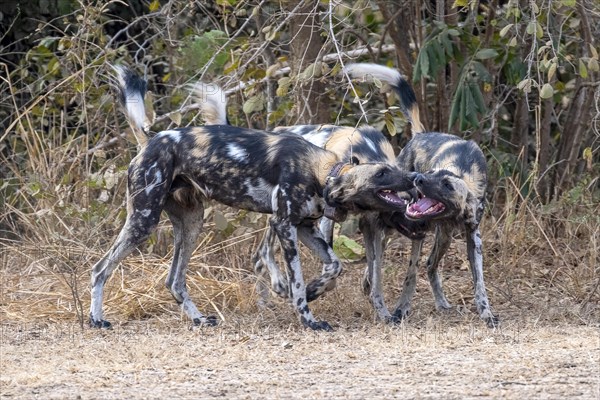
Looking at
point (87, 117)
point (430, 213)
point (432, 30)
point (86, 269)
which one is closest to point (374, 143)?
point (430, 213)

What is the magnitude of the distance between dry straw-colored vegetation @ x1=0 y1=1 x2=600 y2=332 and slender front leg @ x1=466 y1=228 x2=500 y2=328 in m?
0.37

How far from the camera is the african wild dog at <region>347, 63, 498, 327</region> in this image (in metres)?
6.91

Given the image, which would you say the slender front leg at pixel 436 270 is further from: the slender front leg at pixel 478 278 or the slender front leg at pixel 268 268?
the slender front leg at pixel 268 268

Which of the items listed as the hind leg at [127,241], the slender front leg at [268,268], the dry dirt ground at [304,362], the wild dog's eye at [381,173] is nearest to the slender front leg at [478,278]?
the dry dirt ground at [304,362]

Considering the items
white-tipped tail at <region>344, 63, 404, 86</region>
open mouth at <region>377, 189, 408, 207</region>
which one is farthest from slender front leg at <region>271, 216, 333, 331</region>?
white-tipped tail at <region>344, 63, 404, 86</region>

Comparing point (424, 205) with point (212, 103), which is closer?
point (424, 205)

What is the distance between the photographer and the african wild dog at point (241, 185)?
23.1 feet

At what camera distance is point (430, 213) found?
22.6 feet

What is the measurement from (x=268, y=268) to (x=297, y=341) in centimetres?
124

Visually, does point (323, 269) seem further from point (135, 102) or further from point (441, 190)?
point (135, 102)

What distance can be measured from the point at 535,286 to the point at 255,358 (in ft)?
10.2

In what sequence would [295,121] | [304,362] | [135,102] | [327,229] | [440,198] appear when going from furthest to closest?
[295,121]
[327,229]
[135,102]
[440,198]
[304,362]

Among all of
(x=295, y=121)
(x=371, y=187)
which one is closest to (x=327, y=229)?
(x=295, y=121)

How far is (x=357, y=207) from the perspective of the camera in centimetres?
711
